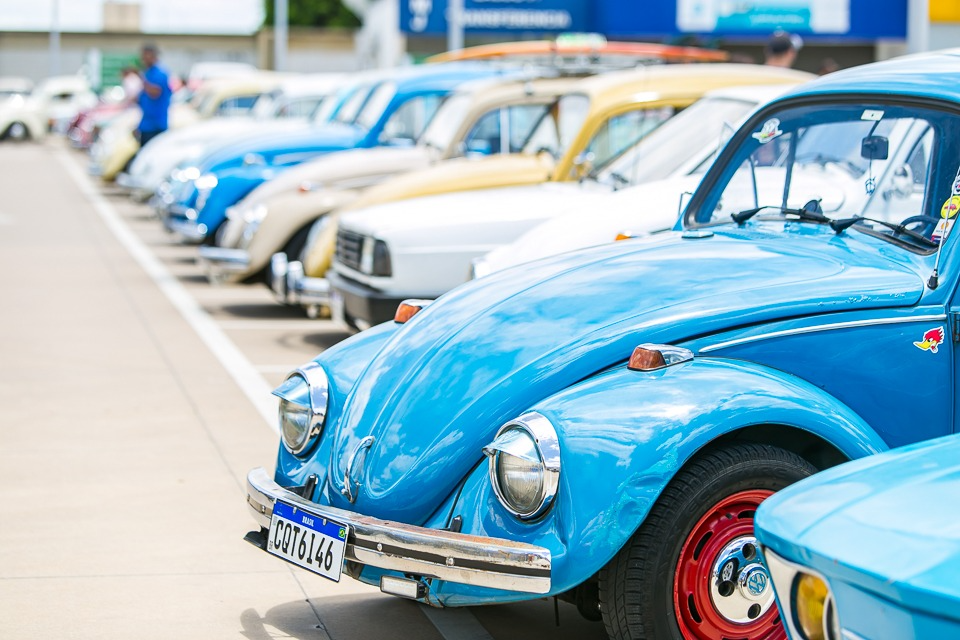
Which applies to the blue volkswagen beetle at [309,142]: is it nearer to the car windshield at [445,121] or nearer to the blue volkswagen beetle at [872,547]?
the car windshield at [445,121]

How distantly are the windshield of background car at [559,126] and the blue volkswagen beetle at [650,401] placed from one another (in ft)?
15.6

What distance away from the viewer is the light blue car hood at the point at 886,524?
2451 mm

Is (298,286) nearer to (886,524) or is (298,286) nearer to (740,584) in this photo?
(740,584)

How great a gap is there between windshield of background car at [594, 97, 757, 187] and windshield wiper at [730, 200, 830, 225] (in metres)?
3.11

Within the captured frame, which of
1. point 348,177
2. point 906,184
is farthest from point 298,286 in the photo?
point 906,184

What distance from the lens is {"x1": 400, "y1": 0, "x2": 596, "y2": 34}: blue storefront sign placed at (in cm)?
3117

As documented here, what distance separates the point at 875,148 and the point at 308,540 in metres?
2.26

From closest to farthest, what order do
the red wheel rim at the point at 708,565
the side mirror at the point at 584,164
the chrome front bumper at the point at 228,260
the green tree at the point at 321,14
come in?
the red wheel rim at the point at 708,565
the side mirror at the point at 584,164
the chrome front bumper at the point at 228,260
the green tree at the point at 321,14

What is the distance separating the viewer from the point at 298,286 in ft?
32.6

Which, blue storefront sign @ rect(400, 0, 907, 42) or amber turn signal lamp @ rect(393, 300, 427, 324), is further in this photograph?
blue storefront sign @ rect(400, 0, 907, 42)

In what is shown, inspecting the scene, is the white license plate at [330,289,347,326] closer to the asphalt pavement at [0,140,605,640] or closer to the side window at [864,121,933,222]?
the asphalt pavement at [0,140,605,640]

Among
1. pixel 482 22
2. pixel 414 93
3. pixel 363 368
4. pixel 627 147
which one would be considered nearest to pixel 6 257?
pixel 414 93

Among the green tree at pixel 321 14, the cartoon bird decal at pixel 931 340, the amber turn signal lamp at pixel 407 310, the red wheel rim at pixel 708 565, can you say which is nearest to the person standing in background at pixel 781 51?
the amber turn signal lamp at pixel 407 310

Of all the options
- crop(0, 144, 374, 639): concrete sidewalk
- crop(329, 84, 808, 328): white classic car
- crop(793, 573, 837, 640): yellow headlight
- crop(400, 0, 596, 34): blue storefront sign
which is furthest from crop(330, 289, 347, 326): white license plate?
crop(400, 0, 596, 34): blue storefront sign
